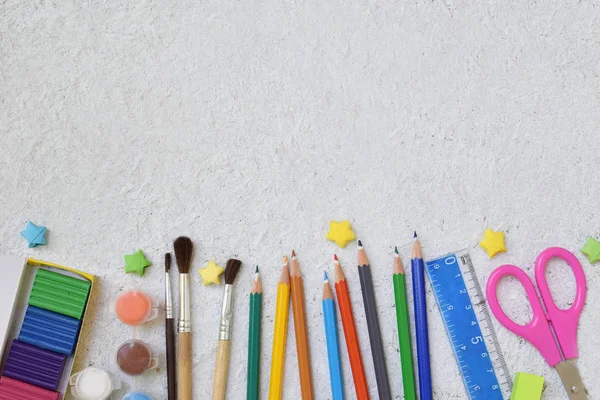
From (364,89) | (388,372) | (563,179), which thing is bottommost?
(388,372)

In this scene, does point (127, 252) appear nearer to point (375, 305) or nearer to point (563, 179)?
point (375, 305)

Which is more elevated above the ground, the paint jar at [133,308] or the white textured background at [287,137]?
the white textured background at [287,137]

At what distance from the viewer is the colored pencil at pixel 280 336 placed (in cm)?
97

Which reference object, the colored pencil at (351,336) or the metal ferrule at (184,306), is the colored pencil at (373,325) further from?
the metal ferrule at (184,306)

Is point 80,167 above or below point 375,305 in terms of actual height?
above

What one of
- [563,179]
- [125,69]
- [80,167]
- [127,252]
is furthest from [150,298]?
[563,179]

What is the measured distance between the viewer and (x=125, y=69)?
1038 millimetres

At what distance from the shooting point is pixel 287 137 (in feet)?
3.37

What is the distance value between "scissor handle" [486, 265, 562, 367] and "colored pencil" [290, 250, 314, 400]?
240 mm

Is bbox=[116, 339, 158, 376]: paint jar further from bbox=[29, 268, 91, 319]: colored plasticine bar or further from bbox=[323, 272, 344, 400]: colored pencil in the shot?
bbox=[323, 272, 344, 400]: colored pencil

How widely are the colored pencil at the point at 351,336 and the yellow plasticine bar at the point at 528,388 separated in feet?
0.62

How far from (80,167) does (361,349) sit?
0.44 m

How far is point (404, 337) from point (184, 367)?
0.92 ft

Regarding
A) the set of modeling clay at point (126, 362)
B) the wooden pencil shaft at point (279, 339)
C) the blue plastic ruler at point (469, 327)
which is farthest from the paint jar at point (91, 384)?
the blue plastic ruler at point (469, 327)
